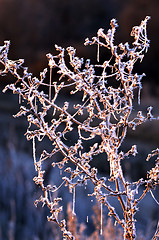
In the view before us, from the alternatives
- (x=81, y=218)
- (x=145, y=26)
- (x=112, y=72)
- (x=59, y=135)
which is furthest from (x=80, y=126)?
(x=81, y=218)

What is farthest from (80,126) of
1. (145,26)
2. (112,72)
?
(145,26)

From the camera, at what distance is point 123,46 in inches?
33.8

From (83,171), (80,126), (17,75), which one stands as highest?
(17,75)

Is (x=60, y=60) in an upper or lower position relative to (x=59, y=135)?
upper

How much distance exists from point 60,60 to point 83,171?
29 centimetres

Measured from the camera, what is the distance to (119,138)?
876 millimetres

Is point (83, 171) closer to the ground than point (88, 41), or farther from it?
closer to the ground

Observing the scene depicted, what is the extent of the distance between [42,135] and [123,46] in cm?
31

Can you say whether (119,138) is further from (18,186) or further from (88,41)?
(18,186)

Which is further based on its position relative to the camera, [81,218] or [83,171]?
[81,218]

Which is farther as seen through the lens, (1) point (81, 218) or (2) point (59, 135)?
(1) point (81, 218)

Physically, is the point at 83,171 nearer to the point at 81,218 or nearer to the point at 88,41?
the point at 88,41

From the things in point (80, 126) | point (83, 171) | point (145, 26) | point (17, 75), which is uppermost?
point (145, 26)

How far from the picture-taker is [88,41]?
843mm
